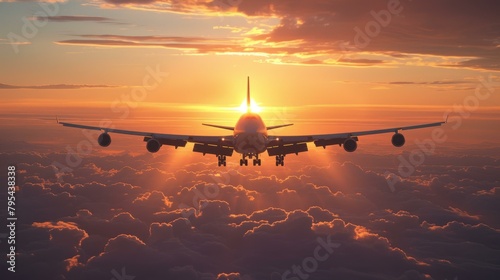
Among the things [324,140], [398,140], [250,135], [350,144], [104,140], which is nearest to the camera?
[250,135]

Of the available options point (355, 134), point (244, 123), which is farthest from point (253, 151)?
point (355, 134)

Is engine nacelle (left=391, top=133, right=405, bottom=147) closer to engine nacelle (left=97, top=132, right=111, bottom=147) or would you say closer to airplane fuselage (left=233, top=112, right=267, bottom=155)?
airplane fuselage (left=233, top=112, right=267, bottom=155)

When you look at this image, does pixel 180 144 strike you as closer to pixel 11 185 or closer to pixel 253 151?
pixel 253 151

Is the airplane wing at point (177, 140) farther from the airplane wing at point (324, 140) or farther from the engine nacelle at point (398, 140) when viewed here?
the engine nacelle at point (398, 140)

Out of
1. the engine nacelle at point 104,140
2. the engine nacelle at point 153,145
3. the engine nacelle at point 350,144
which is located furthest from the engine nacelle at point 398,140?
the engine nacelle at point 104,140

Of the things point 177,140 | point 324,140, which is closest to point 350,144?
point 324,140

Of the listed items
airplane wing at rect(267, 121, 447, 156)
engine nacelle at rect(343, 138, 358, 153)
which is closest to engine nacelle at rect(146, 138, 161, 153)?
airplane wing at rect(267, 121, 447, 156)

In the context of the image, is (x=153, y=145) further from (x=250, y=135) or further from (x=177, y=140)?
(x=250, y=135)
